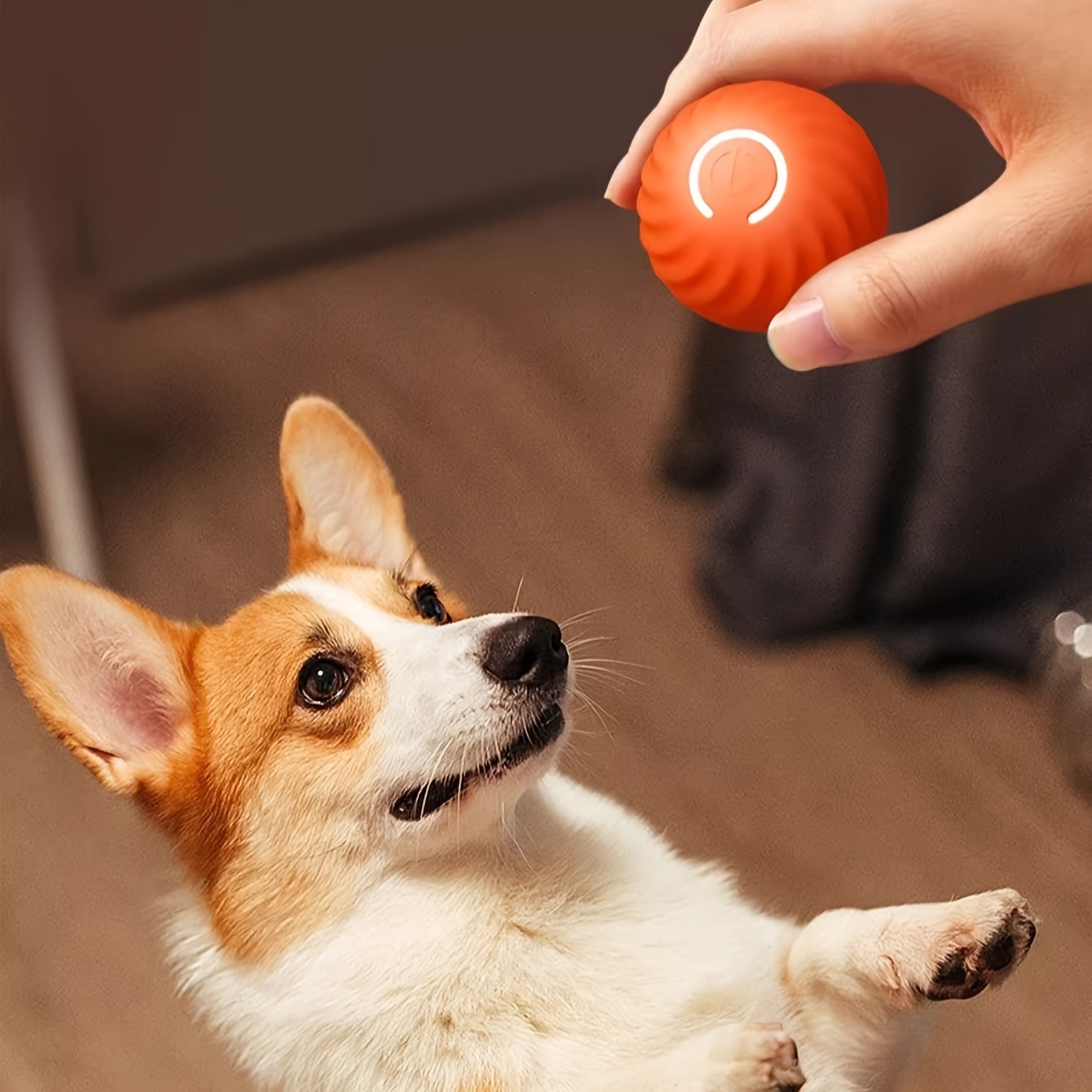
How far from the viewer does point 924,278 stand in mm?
695

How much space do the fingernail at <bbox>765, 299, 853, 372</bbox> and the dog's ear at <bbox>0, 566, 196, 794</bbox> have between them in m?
0.46

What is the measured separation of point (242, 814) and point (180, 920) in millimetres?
114

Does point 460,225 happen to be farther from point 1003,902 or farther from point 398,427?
point 1003,902

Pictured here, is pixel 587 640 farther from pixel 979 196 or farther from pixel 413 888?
pixel 979 196

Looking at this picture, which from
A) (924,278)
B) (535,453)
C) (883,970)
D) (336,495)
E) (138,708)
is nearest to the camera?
(924,278)

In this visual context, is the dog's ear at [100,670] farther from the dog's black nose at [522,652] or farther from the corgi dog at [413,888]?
the dog's black nose at [522,652]

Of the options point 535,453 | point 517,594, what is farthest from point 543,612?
point 535,453

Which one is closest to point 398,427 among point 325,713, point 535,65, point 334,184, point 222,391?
point 222,391

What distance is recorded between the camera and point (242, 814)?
0.86 m

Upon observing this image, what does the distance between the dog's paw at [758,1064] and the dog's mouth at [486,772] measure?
0.20 meters

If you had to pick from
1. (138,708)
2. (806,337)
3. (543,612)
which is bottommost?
(543,612)

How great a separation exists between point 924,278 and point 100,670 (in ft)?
1.86

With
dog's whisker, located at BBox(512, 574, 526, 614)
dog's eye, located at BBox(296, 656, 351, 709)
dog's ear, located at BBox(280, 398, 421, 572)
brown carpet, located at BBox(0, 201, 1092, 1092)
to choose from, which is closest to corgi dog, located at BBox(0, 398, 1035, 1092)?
dog's eye, located at BBox(296, 656, 351, 709)

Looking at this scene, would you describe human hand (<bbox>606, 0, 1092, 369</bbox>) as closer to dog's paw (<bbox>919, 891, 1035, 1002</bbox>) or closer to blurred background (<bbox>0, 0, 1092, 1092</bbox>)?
dog's paw (<bbox>919, 891, 1035, 1002</bbox>)
